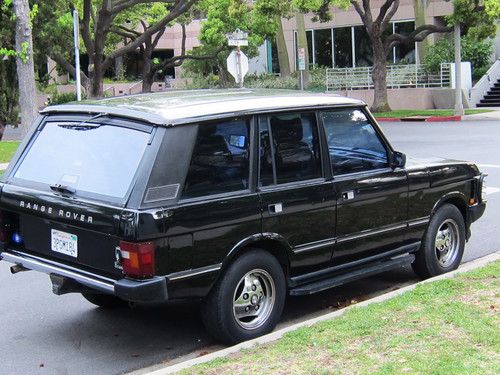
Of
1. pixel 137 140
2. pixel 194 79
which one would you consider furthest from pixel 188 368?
pixel 194 79

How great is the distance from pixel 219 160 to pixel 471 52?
3395 centimetres

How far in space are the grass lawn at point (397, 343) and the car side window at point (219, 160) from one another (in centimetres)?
119

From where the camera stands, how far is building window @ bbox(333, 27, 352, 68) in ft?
143

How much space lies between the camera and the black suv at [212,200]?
16.7 ft

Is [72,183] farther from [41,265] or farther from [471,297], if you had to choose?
[471,297]

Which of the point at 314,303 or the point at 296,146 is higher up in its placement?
the point at 296,146

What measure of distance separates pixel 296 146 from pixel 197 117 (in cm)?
102

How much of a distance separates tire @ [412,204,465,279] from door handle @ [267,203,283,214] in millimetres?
2004

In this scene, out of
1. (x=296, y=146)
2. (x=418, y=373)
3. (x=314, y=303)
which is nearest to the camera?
(x=418, y=373)

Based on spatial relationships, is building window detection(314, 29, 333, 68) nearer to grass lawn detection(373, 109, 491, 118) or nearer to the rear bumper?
grass lawn detection(373, 109, 491, 118)

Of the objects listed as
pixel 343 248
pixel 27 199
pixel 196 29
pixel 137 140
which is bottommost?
pixel 343 248

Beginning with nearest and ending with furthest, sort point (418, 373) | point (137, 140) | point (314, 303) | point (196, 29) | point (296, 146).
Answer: point (418, 373), point (137, 140), point (296, 146), point (314, 303), point (196, 29)

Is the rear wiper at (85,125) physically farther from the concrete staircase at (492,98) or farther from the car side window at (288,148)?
the concrete staircase at (492,98)

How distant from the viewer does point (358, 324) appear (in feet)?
17.5
